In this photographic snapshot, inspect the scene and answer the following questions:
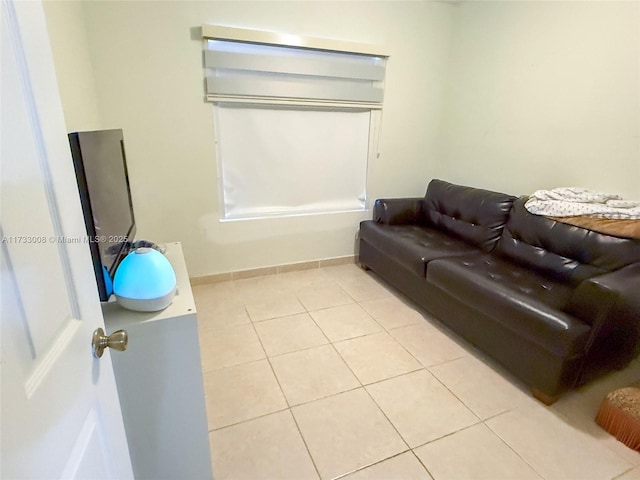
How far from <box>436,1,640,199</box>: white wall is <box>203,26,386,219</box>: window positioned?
0.85 metres

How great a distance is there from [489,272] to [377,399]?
1.06m

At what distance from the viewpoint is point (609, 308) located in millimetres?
1536

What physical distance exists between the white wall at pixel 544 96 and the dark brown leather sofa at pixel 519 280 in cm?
40

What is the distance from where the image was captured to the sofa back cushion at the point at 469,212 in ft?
8.63

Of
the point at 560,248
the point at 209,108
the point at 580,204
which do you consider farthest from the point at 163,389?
the point at 580,204

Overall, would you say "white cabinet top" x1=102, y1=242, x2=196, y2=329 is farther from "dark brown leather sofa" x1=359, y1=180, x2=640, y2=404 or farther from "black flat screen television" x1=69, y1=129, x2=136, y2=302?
"dark brown leather sofa" x1=359, y1=180, x2=640, y2=404

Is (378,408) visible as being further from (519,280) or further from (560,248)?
(560,248)

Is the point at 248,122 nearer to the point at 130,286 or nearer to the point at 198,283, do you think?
the point at 198,283

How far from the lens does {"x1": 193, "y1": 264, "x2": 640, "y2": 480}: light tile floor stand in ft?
4.75

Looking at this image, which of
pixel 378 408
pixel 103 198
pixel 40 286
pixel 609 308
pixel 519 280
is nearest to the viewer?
pixel 40 286

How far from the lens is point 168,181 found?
2.73m

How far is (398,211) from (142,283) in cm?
252

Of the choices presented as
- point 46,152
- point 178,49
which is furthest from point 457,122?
point 46,152

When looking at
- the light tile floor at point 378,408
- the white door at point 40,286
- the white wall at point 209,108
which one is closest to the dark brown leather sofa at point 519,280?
the light tile floor at point 378,408
